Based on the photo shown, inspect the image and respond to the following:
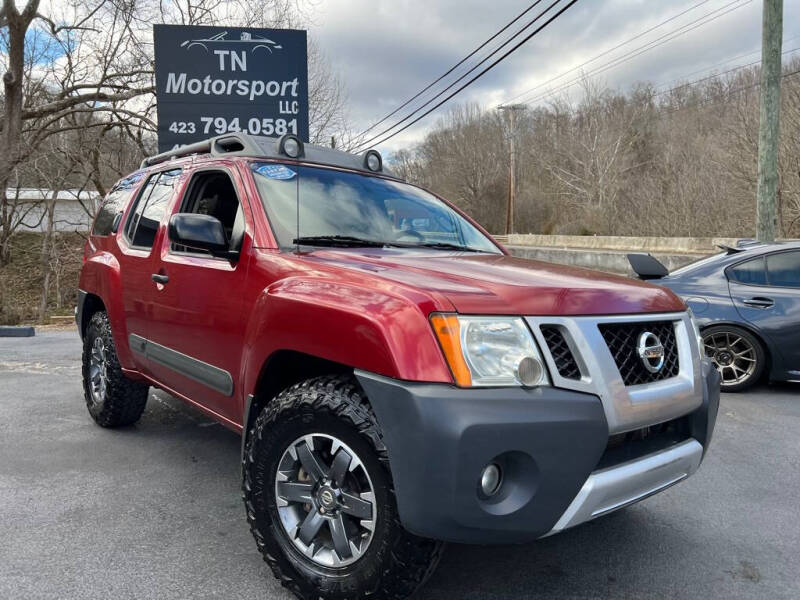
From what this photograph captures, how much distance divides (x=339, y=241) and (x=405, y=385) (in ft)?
4.21

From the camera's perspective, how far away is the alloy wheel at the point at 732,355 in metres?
5.76

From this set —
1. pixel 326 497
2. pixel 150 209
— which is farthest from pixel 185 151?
pixel 326 497

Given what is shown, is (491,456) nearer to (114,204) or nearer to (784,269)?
(114,204)

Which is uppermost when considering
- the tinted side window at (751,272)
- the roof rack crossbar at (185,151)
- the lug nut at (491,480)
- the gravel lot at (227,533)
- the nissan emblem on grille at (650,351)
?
the roof rack crossbar at (185,151)

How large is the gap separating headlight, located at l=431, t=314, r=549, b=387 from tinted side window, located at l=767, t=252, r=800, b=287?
5.03 meters

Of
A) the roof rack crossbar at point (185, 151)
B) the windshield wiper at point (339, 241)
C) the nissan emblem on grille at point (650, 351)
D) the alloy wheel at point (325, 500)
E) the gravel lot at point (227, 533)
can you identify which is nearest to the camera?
the alloy wheel at point (325, 500)

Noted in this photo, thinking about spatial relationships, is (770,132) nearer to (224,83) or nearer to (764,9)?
(764,9)

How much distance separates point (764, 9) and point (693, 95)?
39821 mm

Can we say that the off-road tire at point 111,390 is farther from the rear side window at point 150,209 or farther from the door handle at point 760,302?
the door handle at point 760,302

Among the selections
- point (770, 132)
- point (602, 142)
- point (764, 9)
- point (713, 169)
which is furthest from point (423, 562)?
point (602, 142)

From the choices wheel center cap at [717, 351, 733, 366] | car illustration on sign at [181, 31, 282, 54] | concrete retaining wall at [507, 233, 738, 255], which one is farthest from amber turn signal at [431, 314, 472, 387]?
concrete retaining wall at [507, 233, 738, 255]

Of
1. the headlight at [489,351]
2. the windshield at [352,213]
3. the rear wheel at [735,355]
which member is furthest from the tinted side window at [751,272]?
the headlight at [489,351]

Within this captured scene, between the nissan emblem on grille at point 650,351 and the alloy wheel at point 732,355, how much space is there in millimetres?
4020

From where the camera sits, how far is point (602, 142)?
46281 mm
